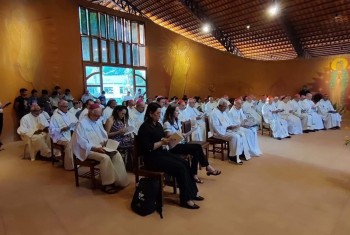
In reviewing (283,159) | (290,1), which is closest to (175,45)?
(290,1)

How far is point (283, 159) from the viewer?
17.1 ft

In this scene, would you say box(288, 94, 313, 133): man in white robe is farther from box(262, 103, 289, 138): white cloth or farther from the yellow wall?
the yellow wall

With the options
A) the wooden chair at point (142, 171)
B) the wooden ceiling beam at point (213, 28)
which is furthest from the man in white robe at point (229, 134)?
the wooden ceiling beam at point (213, 28)

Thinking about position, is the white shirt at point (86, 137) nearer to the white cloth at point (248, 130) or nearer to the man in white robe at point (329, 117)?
the white cloth at point (248, 130)

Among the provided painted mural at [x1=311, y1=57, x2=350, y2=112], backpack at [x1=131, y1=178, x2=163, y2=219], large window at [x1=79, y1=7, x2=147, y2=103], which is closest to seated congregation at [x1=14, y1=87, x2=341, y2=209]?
backpack at [x1=131, y1=178, x2=163, y2=219]

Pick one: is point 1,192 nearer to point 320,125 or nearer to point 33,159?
point 33,159

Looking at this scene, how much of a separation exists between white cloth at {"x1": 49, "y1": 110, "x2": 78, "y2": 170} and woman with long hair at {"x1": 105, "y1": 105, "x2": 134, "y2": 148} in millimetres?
860

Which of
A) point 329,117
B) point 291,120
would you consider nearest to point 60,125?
point 291,120

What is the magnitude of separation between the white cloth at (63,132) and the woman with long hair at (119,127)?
86 centimetres

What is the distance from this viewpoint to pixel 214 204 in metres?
3.23

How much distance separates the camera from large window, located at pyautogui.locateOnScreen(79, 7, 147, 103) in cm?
978

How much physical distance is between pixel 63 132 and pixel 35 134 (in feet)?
3.16

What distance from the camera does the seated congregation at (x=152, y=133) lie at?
10.7 feet

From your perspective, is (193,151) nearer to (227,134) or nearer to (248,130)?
(227,134)
